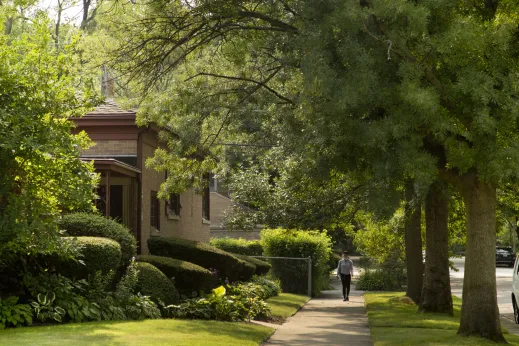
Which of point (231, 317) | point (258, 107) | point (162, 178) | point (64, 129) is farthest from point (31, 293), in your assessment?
point (162, 178)

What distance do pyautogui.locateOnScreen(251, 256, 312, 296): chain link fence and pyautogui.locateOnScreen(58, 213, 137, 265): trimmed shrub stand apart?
525 inches

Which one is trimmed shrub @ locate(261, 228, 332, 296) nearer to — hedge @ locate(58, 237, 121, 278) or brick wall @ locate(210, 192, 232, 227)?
hedge @ locate(58, 237, 121, 278)

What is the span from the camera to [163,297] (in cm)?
1873

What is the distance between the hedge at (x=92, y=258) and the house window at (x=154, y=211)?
29.9 feet

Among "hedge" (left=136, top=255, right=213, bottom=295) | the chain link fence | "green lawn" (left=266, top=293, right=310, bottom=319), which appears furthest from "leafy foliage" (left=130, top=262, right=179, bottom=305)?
the chain link fence

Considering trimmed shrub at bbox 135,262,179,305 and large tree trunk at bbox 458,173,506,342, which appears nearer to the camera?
large tree trunk at bbox 458,173,506,342

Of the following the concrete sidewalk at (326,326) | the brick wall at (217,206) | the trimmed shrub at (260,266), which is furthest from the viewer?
the brick wall at (217,206)

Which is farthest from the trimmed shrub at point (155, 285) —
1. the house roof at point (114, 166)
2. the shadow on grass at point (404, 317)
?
the shadow on grass at point (404, 317)

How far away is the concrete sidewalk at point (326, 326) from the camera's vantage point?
1659 cm

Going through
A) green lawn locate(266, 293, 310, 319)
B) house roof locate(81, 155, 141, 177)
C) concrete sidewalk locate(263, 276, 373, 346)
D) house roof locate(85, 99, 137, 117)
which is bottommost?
concrete sidewalk locate(263, 276, 373, 346)

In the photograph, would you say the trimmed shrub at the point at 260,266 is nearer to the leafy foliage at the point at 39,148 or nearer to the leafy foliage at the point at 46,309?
the leafy foliage at the point at 46,309

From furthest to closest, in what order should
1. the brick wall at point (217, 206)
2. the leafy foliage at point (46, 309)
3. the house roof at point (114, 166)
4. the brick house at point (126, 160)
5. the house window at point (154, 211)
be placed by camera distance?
the brick wall at point (217, 206) < the house window at point (154, 211) < the brick house at point (126, 160) < the house roof at point (114, 166) < the leafy foliage at point (46, 309)

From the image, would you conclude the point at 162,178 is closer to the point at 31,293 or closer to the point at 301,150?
the point at 301,150

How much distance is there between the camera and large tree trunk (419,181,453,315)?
73.0 ft
